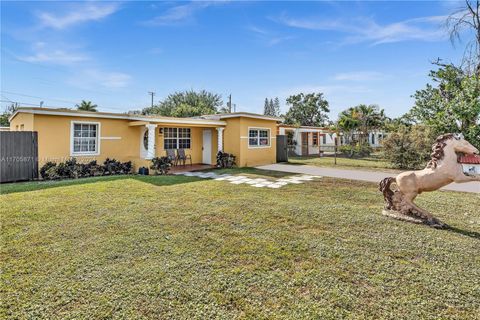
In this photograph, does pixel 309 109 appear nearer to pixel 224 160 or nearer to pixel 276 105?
pixel 276 105

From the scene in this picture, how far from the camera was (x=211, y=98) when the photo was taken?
151 ft

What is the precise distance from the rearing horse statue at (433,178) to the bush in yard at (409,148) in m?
10.9

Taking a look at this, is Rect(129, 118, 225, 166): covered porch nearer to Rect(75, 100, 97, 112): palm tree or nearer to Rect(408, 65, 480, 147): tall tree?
Rect(408, 65, 480, 147): tall tree

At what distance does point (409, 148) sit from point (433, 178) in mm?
11360

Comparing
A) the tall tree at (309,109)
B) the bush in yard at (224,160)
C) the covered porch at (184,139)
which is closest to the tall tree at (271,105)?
the tall tree at (309,109)

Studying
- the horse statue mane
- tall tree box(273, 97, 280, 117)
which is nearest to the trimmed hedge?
the horse statue mane

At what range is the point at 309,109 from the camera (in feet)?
148

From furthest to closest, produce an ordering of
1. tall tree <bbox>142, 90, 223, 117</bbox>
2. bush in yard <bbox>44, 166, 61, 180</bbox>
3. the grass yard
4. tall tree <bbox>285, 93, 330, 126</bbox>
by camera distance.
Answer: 1. tall tree <bbox>285, 93, 330, 126</bbox>
2. tall tree <bbox>142, 90, 223, 117</bbox>
3. the grass yard
4. bush in yard <bbox>44, 166, 61, 180</bbox>

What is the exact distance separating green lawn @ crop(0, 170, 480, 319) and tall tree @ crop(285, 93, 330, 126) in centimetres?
4030

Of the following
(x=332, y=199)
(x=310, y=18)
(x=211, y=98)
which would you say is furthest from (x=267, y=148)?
(x=211, y=98)

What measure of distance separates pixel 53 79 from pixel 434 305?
4562 centimetres

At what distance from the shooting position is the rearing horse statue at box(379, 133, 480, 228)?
181 inches

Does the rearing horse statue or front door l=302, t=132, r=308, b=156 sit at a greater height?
front door l=302, t=132, r=308, b=156

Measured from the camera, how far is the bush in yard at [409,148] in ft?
46.6
